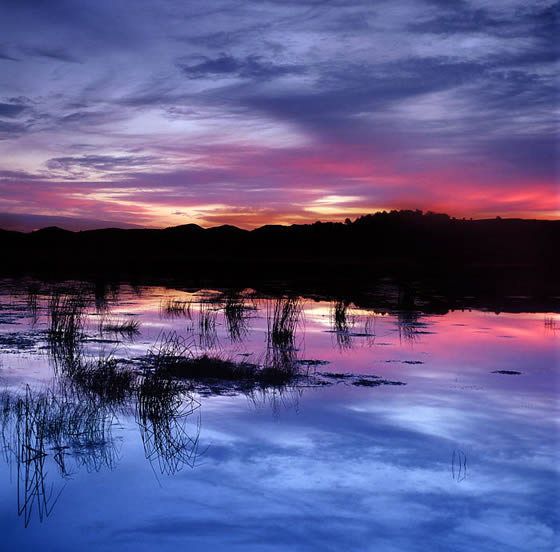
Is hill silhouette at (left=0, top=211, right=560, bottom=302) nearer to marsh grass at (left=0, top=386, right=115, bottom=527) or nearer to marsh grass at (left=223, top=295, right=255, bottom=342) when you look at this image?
marsh grass at (left=223, top=295, right=255, bottom=342)

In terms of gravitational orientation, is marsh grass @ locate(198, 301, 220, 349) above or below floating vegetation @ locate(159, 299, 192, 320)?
below

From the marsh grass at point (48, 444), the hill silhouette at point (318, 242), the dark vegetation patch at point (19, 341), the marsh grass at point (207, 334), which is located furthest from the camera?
the hill silhouette at point (318, 242)

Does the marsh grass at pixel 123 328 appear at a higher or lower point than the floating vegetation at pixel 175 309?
lower

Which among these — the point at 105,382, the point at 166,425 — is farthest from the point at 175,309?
the point at 166,425

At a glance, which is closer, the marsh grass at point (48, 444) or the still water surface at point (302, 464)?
the still water surface at point (302, 464)

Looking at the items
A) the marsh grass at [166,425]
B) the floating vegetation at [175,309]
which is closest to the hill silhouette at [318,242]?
the floating vegetation at [175,309]

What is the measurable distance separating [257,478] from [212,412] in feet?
5.71

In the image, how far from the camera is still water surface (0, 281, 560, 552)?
425 centimetres

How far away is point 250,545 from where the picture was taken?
410cm

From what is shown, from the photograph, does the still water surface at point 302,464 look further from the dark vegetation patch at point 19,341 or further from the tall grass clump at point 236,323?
the tall grass clump at point 236,323

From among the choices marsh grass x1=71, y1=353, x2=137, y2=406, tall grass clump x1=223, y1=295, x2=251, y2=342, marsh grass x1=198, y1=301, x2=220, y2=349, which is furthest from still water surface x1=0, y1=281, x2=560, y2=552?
tall grass clump x1=223, y1=295, x2=251, y2=342

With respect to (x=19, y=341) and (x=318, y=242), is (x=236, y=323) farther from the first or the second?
(x=318, y=242)

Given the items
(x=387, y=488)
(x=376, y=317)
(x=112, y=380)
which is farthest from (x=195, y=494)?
(x=376, y=317)

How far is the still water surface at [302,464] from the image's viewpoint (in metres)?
4.25
